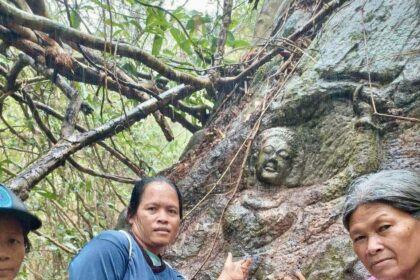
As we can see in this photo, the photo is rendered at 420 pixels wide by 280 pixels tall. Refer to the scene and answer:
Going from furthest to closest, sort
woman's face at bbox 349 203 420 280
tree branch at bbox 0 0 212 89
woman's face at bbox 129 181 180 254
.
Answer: tree branch at bbox 0 0 212 89, woman's face at bbox 129 181 180 254, woman's face at bbox 349 203 420 280

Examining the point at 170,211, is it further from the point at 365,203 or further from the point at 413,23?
the point at 413,23

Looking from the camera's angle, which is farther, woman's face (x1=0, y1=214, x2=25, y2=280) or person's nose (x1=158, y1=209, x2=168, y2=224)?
person's nose (x1=158, y1=209, x2=168, y2=224)

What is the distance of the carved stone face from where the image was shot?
12.6ft

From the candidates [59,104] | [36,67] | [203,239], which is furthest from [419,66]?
[59,104]

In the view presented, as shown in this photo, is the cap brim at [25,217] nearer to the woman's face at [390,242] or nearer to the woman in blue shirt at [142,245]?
the woman in blue shirt at [142,245]

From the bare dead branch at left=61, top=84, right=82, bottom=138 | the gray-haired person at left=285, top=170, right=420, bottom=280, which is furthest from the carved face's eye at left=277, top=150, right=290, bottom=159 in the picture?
the gray-haired person at left=285, top=170, right=420, bottom=280

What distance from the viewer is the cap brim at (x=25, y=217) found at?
1.62m

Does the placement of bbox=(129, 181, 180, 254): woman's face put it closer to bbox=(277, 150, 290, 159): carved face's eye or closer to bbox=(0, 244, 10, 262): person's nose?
bbox=(0, 244, 10, 262): person's nose

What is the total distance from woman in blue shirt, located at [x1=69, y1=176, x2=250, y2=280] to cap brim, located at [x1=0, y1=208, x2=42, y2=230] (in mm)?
520

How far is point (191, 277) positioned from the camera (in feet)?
11.3

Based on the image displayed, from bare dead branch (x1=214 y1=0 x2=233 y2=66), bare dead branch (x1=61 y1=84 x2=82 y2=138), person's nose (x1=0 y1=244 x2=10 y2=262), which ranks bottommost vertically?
person's nose (x1=0 y1=244 x2=10 y2=262)

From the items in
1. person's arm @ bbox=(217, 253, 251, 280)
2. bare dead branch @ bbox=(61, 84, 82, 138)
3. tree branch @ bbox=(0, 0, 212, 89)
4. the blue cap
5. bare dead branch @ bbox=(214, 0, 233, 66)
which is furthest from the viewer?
bare dead branch @ bbox=(214, 0, 233, 66)

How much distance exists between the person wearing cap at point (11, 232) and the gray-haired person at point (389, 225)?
1242mm

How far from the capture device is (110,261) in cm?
223
